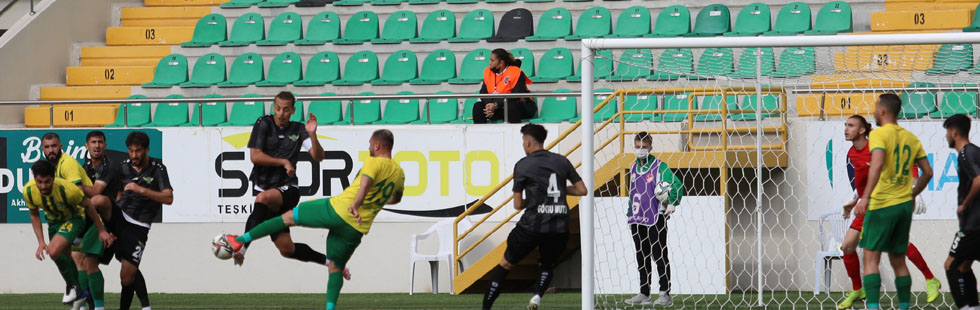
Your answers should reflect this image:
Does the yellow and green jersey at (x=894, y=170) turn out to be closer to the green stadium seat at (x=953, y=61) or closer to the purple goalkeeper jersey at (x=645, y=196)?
the green stadium seat at (x=953, y=61)

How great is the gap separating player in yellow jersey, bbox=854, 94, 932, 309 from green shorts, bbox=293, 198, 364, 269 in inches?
138

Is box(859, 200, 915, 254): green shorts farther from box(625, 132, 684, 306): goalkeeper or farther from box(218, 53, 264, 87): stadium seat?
box(218, 53, 264, 87): stadium seat

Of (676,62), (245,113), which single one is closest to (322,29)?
(245,113)

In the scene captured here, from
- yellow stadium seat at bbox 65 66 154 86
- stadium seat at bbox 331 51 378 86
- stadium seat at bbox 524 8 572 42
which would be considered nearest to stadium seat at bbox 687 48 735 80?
stadium seat at bbox 524 8 572 42

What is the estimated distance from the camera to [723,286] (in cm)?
1257

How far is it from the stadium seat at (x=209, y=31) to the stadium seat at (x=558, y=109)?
5284mm

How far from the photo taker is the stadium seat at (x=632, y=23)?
52.4ft

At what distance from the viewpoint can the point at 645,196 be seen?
1116 centimetres

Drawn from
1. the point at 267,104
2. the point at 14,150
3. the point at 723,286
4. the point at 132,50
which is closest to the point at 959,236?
the point at 723,286

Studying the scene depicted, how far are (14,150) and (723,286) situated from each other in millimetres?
8117

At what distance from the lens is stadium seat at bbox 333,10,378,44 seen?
16922 mm

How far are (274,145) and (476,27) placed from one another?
7586mm

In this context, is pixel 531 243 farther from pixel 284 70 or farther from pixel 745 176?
pixel 284 70

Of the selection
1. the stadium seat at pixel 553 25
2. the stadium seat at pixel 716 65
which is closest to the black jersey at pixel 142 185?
the stadium seat at pixel 716 65
